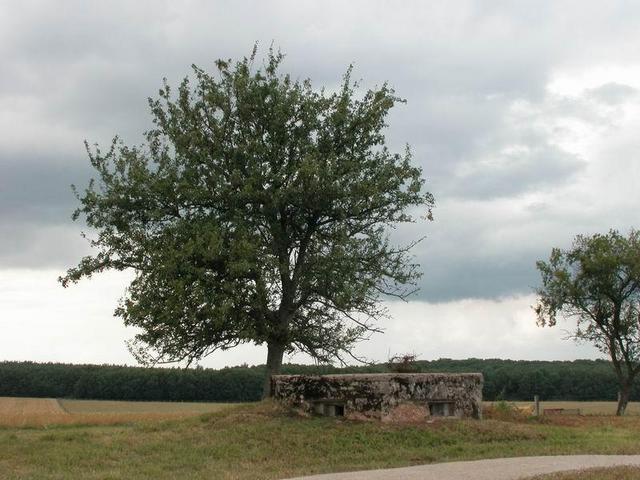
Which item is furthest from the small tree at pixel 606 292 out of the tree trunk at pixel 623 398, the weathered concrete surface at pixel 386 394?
the weathered concrete surface at pixel 386 394

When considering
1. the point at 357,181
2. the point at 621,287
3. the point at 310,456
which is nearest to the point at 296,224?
the point at 357,181

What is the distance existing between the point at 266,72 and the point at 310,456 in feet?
50.1

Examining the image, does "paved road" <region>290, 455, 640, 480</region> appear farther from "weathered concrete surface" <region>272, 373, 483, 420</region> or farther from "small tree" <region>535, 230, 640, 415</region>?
"small tree" <region>535, 230, 640, 415</region>

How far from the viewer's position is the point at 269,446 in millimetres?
19375

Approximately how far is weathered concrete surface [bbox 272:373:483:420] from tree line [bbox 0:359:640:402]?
41486mm

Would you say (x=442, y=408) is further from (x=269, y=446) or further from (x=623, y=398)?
(x=623, y=398)

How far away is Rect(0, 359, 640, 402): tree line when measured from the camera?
2694 inches

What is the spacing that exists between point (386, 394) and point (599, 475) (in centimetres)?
762

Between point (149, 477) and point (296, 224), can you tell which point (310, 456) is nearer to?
point (149, 477)

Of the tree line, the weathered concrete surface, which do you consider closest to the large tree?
the weathered concrete surface

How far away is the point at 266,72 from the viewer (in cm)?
3011

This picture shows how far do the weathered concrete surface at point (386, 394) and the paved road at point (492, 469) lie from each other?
15.8ft

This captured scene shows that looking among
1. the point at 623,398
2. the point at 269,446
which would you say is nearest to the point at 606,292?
the point at 623,398

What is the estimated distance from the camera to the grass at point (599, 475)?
14133mm
